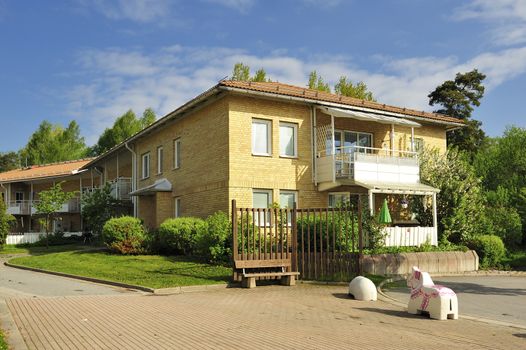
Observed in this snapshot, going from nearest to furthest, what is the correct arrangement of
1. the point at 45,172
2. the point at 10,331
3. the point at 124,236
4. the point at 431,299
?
the point at 10,331, the point at 431,299, the point at 124,236, the point at 45,172

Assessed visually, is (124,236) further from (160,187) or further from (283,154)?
(283,154)

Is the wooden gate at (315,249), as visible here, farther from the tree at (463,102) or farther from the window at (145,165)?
the tree at (463,102)

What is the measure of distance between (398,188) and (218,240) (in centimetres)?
826

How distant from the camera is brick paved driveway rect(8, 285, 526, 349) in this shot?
706cm

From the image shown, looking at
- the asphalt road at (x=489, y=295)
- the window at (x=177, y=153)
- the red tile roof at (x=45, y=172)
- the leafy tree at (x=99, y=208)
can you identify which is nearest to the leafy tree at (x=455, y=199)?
the asphalt road at (x=489, y=295)

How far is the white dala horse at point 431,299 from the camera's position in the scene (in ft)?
31.4

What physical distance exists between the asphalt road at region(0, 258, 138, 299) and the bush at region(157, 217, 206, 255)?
526 cm

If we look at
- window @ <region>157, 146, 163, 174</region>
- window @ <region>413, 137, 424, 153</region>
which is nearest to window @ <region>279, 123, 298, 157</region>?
window @ <region>413, 137, 424, 153</region>

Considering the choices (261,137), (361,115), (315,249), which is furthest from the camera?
(261,137)

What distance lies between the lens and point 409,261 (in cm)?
1759

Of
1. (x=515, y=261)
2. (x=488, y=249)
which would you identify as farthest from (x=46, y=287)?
(x=515, y=261)

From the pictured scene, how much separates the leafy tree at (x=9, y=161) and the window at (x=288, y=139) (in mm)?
69578

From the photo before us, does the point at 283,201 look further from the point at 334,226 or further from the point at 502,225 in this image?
the point at 502,225

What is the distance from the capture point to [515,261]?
74.3 ft
